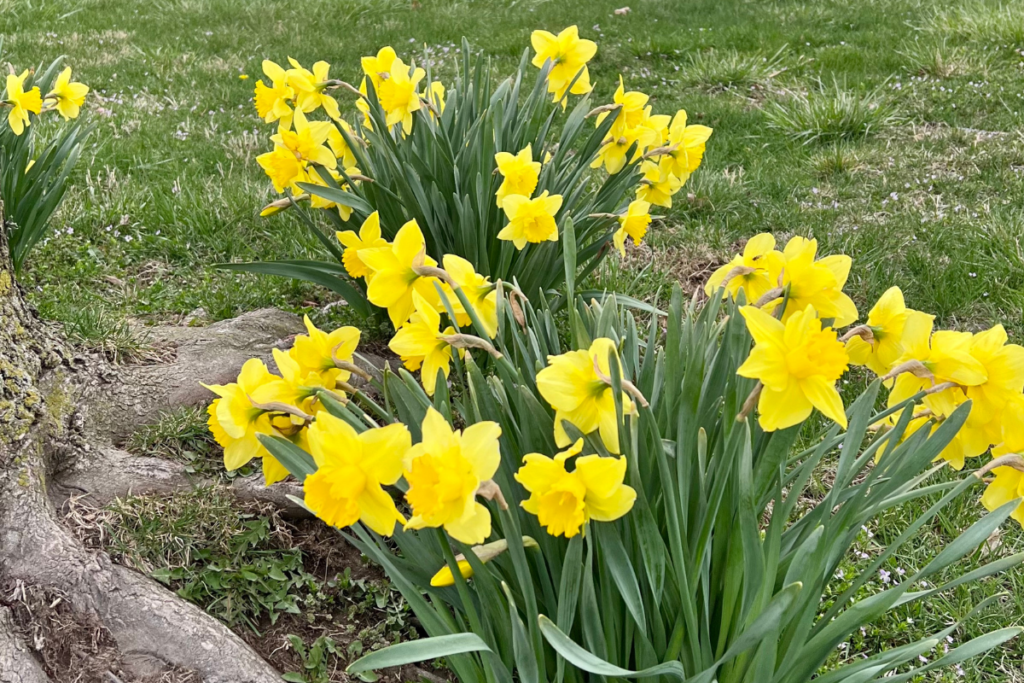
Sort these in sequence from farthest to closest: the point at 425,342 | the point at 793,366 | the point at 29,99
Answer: the point at 29,99
the point at 425,342
the point at 793,366

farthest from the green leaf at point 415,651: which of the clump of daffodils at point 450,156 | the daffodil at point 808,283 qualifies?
the clump of daffodils at point 450,156

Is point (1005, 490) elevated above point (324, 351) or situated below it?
below

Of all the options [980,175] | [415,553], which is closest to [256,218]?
[415,553]

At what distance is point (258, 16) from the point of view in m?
8.09

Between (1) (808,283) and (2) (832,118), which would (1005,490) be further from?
(2) (832,118)

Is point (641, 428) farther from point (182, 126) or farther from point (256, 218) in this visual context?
point (182, 126)

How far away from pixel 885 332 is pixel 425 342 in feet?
2.28

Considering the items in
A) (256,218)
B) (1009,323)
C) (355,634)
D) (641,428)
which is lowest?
(1009,323)

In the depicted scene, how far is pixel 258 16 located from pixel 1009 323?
765 cm

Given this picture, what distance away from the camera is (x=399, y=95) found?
89.1 inches

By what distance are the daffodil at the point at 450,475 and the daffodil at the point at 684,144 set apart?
154cm

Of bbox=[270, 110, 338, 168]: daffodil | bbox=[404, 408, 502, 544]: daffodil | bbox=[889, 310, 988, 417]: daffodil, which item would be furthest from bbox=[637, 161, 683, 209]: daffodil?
bbox=[404, 408, 502, 544]: daffodil

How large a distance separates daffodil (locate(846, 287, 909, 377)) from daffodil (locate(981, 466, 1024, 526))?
0.71 feet

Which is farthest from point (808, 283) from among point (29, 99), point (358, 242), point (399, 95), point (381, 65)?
point (29, 99)
